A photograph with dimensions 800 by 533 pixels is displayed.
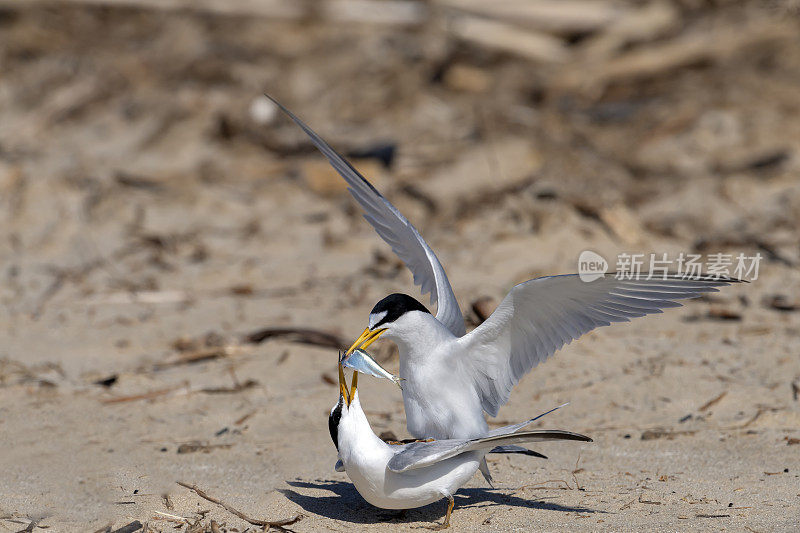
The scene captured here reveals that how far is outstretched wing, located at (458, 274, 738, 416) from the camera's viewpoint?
2.85 metres

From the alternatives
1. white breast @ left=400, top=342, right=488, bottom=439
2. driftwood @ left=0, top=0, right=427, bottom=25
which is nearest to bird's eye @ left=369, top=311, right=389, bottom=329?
white breast @ left=400, top=342, right=488, bottom=439

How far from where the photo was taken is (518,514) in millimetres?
3021

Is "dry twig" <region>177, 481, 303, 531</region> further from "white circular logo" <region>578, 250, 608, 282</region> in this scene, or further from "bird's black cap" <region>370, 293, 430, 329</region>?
"white circular logo" <region>578, 250, 608, 282</region>

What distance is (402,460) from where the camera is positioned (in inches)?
109

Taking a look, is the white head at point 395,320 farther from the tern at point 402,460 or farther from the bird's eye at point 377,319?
the tern at point 402,460

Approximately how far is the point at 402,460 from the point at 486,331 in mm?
497

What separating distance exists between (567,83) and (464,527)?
6.48 meters

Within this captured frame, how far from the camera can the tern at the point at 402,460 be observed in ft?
9.09

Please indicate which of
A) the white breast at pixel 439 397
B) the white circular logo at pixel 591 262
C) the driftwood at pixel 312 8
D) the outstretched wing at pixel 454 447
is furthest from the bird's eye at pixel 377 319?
the driftwood at pixel 312 8

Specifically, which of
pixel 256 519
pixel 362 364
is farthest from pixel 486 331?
pixel 256 519

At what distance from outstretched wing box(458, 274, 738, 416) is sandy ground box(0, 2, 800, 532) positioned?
1.56 ft

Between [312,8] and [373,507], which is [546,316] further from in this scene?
[312,8]

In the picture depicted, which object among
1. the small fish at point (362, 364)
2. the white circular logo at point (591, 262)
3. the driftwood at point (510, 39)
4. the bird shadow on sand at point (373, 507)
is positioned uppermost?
the driftwood at point (510, 39)

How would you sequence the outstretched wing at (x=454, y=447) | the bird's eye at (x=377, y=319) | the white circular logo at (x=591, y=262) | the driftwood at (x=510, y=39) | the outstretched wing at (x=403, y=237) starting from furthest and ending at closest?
the driftwood at (x=510, y=39)
the white circular logo at (x=591, y=262)
the outstretched wing at (x=403, y=237)
the bird's eye at (x=377, y=319)
the outstretched wing at (x=454, y=447)
